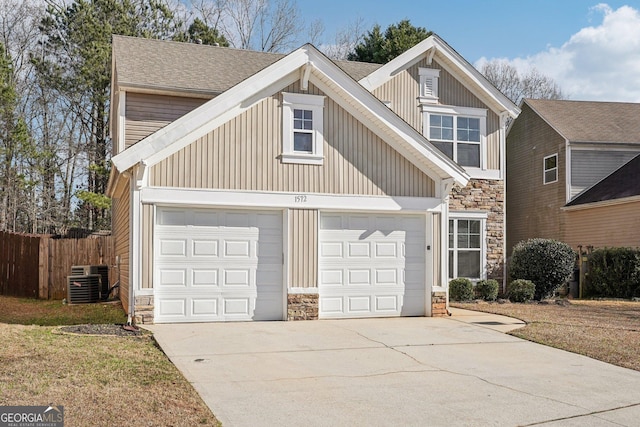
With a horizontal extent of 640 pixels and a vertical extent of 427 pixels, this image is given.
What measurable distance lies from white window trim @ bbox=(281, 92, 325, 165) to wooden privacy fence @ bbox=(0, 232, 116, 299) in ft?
25.3

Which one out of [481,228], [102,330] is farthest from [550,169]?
[102,330]

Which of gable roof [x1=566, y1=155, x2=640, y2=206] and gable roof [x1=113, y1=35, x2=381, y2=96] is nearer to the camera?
gable roof [x1=113, y1=35, x2=381, y2=96]

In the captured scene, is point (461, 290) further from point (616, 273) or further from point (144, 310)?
point (144, 310)

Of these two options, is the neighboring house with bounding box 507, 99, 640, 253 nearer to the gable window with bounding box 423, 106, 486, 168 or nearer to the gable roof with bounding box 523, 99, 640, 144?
the gable roof with bounding box 523, 99, 640, 144

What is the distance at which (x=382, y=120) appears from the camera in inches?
502

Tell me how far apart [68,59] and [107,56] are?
3.03m

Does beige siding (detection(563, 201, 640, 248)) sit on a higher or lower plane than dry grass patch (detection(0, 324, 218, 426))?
higher

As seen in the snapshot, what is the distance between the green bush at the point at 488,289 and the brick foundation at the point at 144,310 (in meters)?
9.55

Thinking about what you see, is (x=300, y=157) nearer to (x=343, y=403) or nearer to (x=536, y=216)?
(x=343, y=403)

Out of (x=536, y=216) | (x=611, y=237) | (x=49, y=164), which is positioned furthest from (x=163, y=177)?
(x=49, y=164)

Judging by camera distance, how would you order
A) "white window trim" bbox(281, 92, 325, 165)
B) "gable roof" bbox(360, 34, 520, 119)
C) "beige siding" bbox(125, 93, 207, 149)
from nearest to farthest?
"white window trim" bbox(281, 92, 325, 165)
"beige siding" bbox(125, 93, 207, 149)
"gable roof" bbox(360, 34, 520, 119)

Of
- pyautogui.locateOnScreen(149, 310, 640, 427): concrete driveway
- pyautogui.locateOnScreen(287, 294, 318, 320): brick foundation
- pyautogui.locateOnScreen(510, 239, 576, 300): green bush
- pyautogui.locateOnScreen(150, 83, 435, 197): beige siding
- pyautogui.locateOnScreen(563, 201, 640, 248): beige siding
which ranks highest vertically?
pyautogui.locateOnScreen(150, 83, 435, 197): beige siding

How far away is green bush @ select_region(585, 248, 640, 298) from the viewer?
18734 mm

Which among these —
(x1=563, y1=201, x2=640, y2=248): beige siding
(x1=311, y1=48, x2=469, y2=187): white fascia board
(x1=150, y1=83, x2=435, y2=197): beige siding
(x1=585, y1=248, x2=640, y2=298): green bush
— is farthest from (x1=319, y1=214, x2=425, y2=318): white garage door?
(x1=563, y1=201, x2=640, y2=248): beige siding
